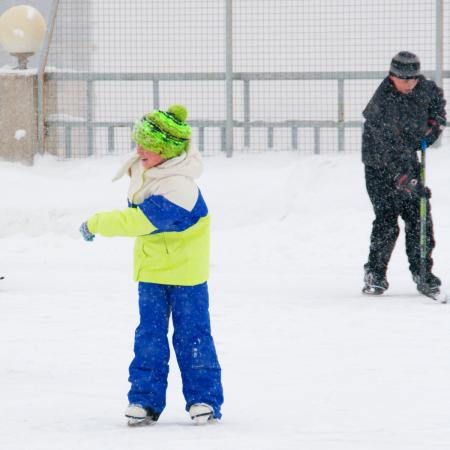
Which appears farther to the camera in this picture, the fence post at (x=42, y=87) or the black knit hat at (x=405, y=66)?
the fence post at (x=42, y=87)

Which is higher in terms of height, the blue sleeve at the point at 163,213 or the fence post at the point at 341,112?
the blue sleeve at the point at 163,213

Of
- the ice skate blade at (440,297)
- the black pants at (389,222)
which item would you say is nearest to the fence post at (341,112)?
the black pants at (389,222)

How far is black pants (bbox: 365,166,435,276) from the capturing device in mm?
8844

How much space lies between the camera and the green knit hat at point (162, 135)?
4.87m

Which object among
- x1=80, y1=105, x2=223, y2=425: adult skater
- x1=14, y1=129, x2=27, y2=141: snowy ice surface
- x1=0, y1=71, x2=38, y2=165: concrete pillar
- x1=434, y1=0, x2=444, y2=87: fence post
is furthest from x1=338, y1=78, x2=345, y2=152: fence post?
x1=80, y1=105, x2=223, y2=425: adult skater

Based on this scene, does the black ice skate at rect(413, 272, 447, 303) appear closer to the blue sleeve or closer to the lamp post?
the blue sleeve

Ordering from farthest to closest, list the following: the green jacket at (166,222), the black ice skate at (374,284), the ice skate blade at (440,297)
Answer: the black ice skate at (374,284)
the ice skate blade at (440,297)
the green jacket at (166,222)

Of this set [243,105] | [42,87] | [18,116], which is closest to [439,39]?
[243,105]

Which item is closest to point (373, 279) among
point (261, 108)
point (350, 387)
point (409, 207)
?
point (409, 207)

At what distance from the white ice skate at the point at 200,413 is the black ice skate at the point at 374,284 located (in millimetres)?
4098

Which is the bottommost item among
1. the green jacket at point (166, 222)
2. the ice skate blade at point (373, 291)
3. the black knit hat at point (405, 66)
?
the ice skate blade at point (373, 291)

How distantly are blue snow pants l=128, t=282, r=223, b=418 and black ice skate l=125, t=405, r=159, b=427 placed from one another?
0.09 ft

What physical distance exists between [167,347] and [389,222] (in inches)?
166

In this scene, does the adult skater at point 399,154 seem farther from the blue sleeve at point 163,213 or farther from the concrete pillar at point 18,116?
the concrete pillar at point 18,116
